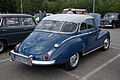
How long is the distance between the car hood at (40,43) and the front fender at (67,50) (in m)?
0.22

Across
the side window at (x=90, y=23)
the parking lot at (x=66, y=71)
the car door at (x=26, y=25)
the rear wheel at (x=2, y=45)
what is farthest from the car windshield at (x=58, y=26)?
the rear wheel at (x=2, y=45)

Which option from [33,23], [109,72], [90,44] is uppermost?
[33,23]

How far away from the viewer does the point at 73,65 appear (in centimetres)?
505

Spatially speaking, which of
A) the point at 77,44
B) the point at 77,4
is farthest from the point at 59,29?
the point at 77,4

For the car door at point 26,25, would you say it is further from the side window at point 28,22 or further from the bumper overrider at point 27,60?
the bumper overrider at point 27,60

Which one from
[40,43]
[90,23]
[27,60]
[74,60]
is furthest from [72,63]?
[90,23]

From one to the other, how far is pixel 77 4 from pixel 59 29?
32.2 metres

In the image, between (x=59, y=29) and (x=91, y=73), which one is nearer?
(x=91, y=73)

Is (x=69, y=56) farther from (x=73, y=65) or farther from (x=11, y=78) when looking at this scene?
(x=11, y=78)

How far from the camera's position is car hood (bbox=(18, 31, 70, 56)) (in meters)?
4.55

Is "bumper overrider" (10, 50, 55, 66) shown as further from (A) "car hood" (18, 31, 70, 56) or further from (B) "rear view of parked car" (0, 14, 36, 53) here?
(B) "rear view of parked car" (0, 14, 36, 53)

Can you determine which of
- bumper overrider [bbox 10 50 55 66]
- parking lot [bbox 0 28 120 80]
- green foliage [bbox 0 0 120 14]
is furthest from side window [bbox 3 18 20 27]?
green foliage [bbox 0 0 120 14]

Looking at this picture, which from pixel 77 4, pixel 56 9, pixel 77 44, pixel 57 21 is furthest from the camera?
pixel 56 9

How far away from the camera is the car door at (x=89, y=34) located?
18.4 ft
